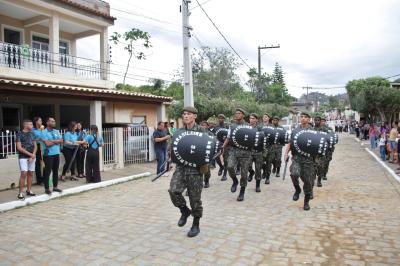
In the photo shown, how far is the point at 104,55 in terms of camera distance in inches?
699

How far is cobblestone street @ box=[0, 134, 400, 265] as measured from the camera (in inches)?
182

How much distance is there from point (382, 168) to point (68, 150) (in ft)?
37.3

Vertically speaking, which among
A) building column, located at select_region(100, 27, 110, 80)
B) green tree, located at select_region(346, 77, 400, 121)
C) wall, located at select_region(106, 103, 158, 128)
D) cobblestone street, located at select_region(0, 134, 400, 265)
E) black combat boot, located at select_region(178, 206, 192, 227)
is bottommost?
cobblestone street, located at select_region(0, 134, 400, 265)

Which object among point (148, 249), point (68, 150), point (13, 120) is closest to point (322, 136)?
point (148, 249)

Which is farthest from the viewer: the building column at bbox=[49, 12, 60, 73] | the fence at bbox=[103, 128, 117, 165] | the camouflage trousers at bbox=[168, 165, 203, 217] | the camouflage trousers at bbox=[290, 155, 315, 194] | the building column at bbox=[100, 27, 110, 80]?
the building column at bbox=[100, 27, 110, 80]

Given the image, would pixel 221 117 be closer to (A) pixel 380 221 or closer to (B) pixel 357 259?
(A) pixel 380 221

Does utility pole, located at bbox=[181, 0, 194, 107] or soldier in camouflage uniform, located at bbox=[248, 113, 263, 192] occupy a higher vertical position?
utility pole, located at bbox=[181, 0, 194, 107]

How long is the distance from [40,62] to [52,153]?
8.36m

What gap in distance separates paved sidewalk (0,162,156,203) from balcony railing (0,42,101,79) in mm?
5708

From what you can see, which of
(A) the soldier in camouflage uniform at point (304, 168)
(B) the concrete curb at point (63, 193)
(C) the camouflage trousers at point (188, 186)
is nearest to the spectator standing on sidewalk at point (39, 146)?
(B) the concrete curb at point (63, 193)

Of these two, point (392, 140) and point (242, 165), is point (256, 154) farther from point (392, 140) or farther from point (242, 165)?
point (392, 140)

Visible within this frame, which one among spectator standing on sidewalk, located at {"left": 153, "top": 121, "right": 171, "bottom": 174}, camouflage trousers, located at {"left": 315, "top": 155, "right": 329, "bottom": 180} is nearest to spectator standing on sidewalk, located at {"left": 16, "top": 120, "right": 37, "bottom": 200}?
spectator standing on sidewalk, located at {"left": 153, "top": 121, "right": 171, "bottom": 174}

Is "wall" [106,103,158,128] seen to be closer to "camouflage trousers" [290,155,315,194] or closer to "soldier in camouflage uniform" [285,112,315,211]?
"soldier in camouflage uniform" [285,112,315,211]

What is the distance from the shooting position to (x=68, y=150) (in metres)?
10.4
